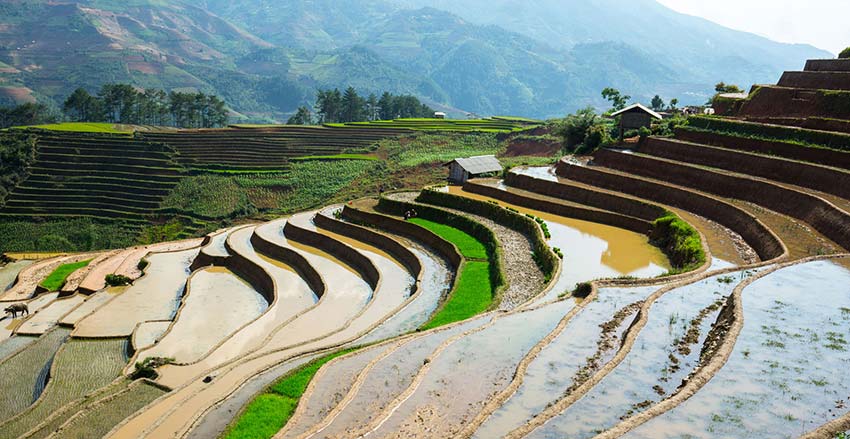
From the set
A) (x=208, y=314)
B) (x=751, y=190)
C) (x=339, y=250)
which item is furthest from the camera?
(x=339, y=250)

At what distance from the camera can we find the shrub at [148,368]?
15.3 m

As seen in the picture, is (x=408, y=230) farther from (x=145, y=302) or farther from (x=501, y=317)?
(x=501, y=317)

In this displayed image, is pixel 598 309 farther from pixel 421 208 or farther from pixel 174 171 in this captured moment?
pixel 174 171

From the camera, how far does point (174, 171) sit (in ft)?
175

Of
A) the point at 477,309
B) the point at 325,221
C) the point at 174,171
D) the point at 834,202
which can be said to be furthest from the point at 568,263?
the point at 174,171

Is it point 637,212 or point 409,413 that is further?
point 637,212

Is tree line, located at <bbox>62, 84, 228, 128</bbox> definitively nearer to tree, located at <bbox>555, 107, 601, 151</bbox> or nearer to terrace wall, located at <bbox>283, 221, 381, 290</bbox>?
terrace wall, located at <bbox>283, 221, 381, 290</bbox>

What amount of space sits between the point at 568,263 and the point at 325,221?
16.3 meters

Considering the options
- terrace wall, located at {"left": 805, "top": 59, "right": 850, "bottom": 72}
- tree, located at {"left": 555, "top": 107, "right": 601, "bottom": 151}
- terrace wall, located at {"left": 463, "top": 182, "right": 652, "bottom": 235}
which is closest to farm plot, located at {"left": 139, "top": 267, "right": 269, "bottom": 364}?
terrace wall, located at {"left": 463, "top": 182, "right": 652, "bottom": 235}

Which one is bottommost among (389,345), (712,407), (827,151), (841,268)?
(389,345)

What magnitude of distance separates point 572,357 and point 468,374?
190 centimetres

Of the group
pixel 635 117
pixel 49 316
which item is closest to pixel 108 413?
pixel 49 316

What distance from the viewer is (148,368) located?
606 inches

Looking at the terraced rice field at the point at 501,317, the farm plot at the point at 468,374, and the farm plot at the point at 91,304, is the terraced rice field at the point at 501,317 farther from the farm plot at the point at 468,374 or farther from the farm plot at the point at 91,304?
the farm plot at the point at 91,304
